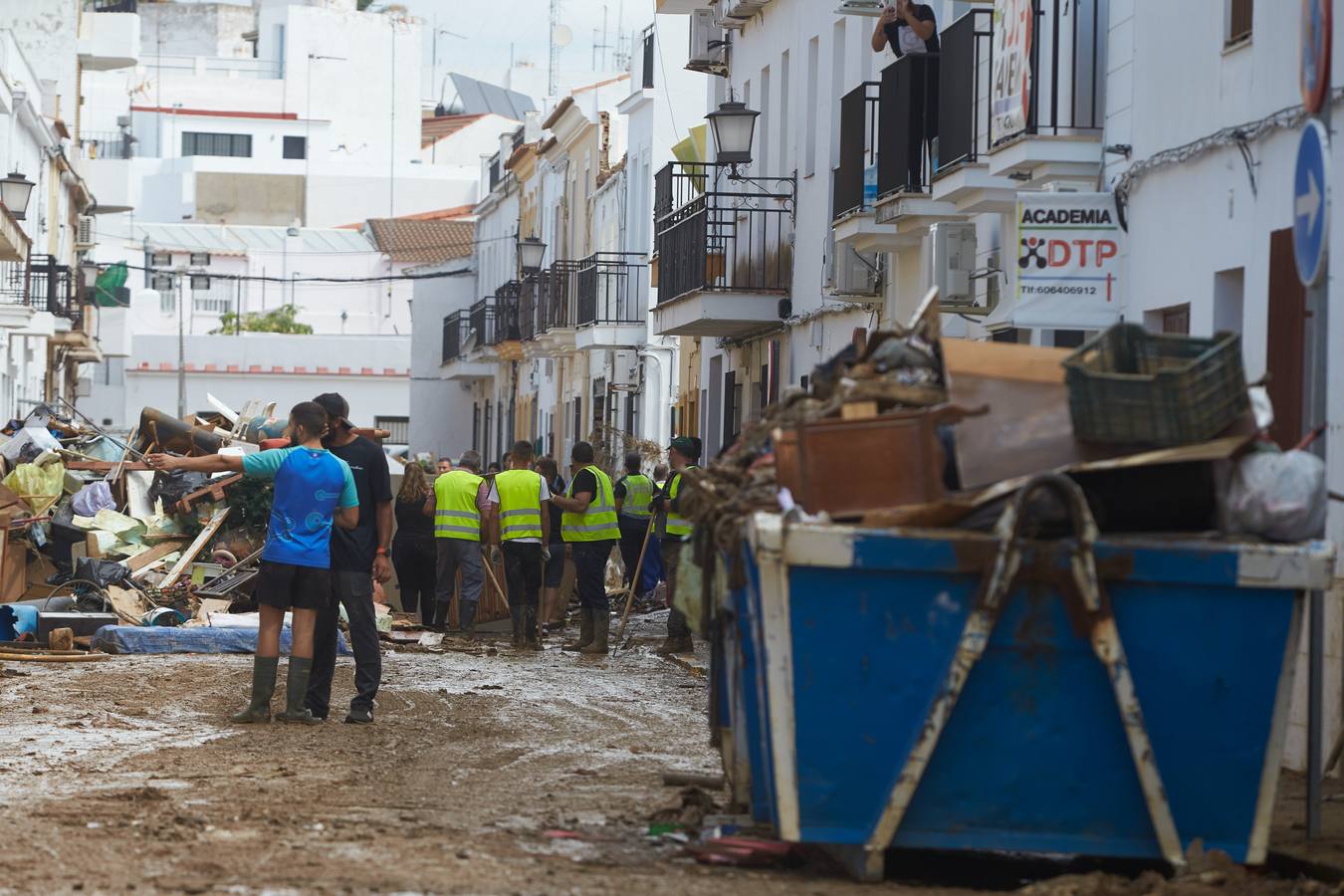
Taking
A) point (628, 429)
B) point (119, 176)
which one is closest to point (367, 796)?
point (628, 429)

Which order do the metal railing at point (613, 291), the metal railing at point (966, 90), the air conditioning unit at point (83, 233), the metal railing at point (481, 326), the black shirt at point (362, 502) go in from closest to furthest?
the black shirt at point (362, 502) → the metal railing at point (966, 90) → the metal railing at point (613, 291) → the metal railing at point (481, 326) → the air conditioning unit at point (83, 233)

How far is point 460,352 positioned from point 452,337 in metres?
1.39

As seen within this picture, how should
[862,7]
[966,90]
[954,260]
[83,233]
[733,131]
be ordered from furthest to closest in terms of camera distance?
[83,233]
[733,131]
[862,7]
[954,260]
[966,90]

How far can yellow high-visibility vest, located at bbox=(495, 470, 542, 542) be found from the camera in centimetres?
1856

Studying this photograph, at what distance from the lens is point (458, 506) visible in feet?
64.4

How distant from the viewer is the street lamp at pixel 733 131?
23594 mm

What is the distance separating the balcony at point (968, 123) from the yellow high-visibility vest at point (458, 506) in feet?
17.1

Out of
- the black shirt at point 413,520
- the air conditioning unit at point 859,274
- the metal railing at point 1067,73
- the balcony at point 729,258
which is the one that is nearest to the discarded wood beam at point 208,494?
the black shirt at point 413,520

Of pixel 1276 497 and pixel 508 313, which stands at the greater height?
pixel 508 313

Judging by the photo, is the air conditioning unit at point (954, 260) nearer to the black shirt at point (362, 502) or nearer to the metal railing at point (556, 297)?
the black shirt at point (362, 502)

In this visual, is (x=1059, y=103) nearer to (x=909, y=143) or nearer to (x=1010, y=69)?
(x=1010, y=69)

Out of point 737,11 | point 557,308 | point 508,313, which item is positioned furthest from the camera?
point 508,313

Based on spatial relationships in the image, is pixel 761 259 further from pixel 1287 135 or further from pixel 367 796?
pixel 367 796

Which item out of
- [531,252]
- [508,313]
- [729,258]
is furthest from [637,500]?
[508,313]
